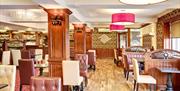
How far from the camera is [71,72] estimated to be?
5.56 meters

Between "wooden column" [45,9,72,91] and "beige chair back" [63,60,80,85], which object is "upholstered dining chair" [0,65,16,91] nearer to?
"beige chair back" [63,60,80,85]

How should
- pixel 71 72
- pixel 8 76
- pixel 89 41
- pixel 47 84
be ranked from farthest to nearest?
1. pixel 89 41
2. pixel 71 72
3. pixel 8 76
4. pixel 47 84

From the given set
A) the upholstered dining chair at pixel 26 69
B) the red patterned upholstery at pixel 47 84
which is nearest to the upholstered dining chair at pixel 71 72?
the upholstered dining chair at pixel 26 69

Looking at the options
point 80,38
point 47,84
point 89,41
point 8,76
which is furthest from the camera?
point 89,41

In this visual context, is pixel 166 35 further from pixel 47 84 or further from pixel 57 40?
pixel 47 84

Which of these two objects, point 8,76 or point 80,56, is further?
point 80,56

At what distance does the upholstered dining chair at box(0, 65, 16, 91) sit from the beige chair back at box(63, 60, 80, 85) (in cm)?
159

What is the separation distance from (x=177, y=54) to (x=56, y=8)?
3684 mm

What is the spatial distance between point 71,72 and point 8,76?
5.68 ft

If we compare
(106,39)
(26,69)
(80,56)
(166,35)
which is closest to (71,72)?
(26,69)

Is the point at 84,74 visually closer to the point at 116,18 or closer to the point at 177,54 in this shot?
the point at 116,18

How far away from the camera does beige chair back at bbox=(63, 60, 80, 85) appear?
5.51 meters

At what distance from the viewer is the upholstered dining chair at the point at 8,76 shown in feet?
13.4

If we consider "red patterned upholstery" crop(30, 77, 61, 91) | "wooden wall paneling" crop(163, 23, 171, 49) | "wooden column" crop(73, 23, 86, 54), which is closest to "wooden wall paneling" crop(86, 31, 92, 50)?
"wooden column" crop(73, 23, 86, 54)
